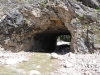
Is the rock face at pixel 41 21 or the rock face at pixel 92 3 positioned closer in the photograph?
the rock face at pixel 41 21

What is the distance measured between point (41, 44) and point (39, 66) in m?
11.6

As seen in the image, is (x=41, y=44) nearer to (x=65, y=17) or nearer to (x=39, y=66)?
(x=65, y=17)

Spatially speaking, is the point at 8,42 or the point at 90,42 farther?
the point at 8,42

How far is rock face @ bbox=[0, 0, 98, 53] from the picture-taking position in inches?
595

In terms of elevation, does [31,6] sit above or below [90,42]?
above

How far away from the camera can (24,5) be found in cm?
1716

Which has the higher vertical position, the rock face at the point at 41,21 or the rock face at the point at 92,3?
the rock face at the point at 92,3

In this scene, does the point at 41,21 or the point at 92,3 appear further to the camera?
the point at 41,21

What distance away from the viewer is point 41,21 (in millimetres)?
17734

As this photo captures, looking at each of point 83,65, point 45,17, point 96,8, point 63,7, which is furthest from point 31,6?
point 83,65

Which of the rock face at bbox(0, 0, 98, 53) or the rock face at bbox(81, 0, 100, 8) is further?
the rock face at bbox(81, 0, 100, 8)

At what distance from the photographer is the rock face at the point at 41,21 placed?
49.6 ft

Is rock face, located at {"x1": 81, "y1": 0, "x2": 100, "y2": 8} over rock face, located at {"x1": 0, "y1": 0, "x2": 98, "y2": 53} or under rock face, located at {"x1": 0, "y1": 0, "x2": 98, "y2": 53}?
over

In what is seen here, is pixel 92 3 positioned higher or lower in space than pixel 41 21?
higher
